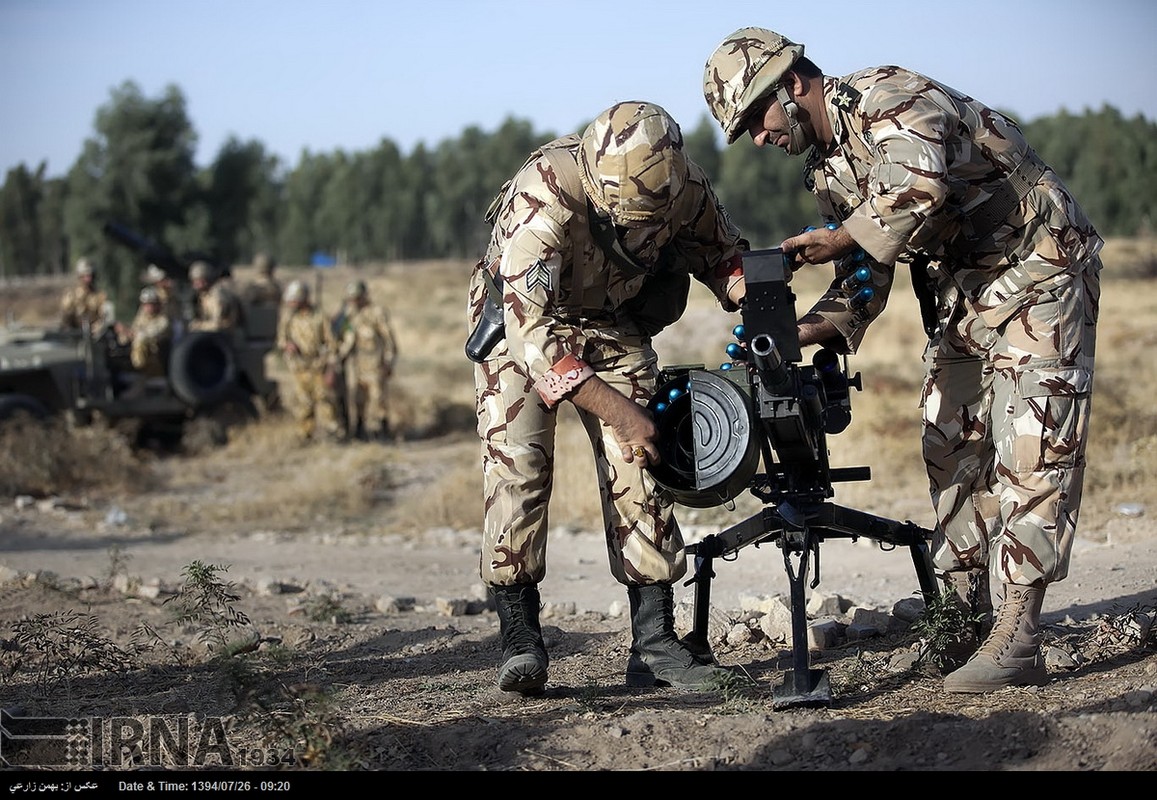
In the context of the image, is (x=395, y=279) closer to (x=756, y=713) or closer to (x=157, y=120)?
(x=157, y=120)

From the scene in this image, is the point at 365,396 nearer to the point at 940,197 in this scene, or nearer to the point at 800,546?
the point at 800,546

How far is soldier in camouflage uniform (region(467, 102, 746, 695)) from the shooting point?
4.23 m

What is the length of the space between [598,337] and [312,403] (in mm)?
11200

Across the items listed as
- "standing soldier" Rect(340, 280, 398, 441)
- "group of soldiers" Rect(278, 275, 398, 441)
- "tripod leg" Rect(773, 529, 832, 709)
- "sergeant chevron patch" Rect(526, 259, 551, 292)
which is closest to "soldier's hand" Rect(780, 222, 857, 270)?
"sergeant chevron patch" Rect(526, 259, 551, 292)

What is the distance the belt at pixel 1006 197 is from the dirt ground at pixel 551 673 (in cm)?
151

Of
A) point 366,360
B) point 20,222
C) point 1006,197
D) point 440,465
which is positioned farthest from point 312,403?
point 20,222

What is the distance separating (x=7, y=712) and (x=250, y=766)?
1060mm

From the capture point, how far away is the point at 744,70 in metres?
4.17

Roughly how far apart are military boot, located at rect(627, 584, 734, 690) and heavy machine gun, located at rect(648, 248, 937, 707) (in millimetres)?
294

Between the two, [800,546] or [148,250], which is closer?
[800,546]

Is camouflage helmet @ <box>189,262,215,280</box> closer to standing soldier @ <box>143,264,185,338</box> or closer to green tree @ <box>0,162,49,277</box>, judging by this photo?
standing soldier @ <box>143,264,185,338</box>

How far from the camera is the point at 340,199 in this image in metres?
67.6

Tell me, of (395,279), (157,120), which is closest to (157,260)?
(157,120)

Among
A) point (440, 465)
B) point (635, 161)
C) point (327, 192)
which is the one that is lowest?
point (440, 465)
